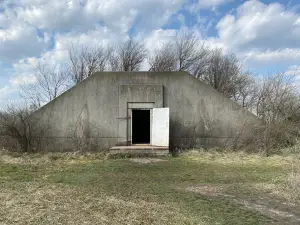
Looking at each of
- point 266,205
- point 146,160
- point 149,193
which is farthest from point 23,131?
point 266,205

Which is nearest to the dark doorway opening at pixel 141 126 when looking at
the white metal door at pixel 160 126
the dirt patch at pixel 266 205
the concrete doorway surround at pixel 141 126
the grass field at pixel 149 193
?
the concrete doorway surround at pixel 141 126

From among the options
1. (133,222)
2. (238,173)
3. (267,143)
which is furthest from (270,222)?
(267,143)

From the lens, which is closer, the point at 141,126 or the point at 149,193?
the point at 149,193

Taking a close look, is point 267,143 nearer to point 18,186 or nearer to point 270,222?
point 270,222

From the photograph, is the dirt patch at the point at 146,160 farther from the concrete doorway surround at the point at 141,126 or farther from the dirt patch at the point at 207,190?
the concrete doorway surround at the point at 141,126

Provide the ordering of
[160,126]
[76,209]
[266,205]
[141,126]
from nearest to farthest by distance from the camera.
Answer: [76,209], [266,205], [160,126], [141,126]

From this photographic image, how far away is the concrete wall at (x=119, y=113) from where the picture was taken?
14375 mm

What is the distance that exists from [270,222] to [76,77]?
2628cm

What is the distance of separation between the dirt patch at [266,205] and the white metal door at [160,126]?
6245 mm

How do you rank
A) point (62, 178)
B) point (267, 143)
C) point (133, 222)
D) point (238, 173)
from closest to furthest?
point (133, 222), point (62, 178), point (238, 173), point (267, 143)

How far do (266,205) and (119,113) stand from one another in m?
9.43

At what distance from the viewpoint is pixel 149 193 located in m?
A: 6.58

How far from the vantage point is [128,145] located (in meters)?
14.2

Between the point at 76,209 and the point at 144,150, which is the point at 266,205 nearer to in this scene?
the point at 76,209
